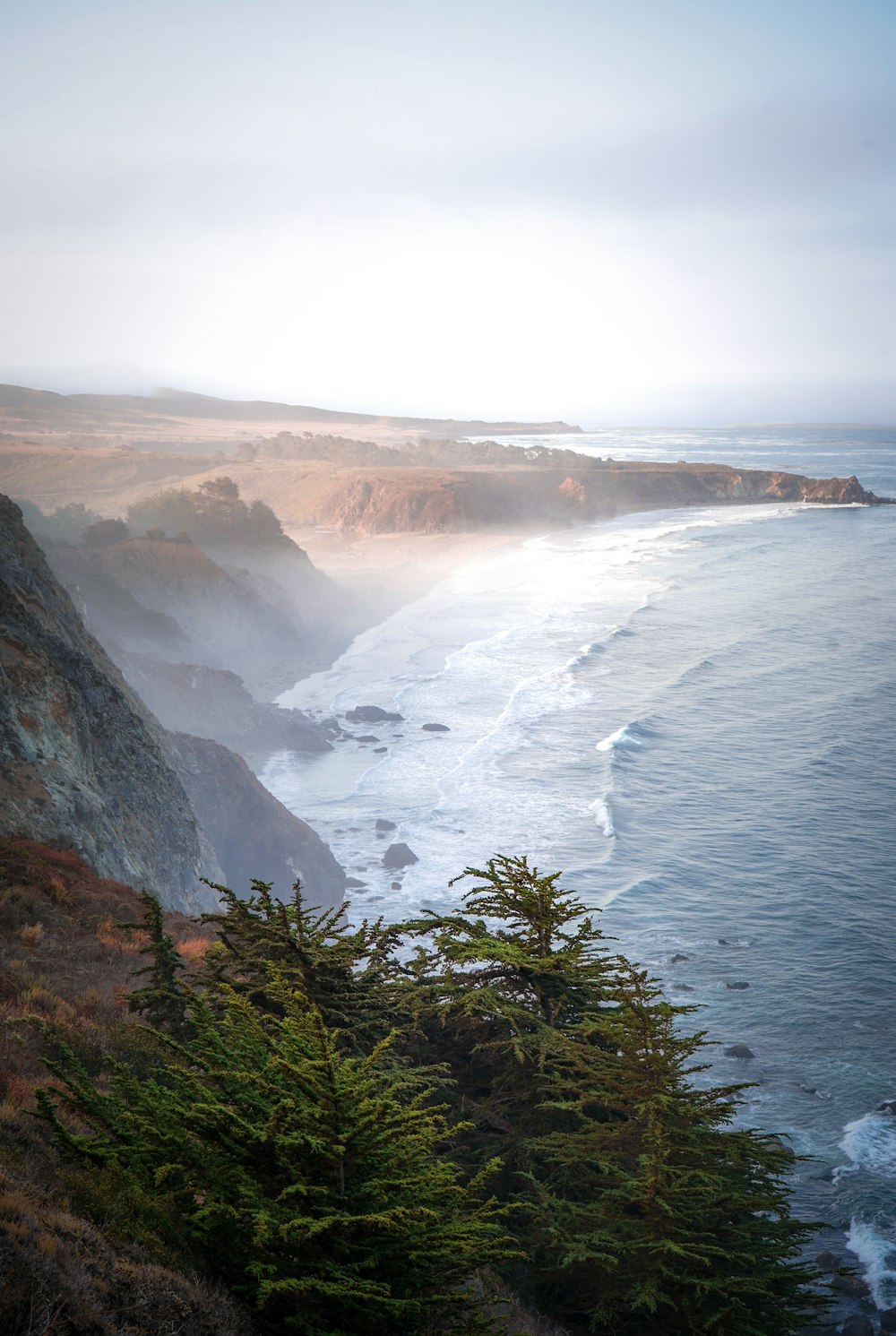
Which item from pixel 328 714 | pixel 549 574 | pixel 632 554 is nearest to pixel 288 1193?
pixel 328 714

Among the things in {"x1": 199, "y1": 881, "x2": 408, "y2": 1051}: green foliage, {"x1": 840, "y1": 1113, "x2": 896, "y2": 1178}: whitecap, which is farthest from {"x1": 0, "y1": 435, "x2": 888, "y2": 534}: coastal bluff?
{"x1": 199, "y1": 881, "x2": 408, "y2": 1051}: green foliage

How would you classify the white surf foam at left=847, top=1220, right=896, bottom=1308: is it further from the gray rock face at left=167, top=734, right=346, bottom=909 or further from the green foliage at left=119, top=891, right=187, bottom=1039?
the gray rock face at left=167, top=734, right=346, bottom=909

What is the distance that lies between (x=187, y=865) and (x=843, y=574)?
7482 cm

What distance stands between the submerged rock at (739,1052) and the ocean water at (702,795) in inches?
6.2

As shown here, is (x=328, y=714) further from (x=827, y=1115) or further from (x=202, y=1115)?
(x=202, y=1115)

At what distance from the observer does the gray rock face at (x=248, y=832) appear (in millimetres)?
29969

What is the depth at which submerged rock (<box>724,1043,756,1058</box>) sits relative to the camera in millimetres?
21594

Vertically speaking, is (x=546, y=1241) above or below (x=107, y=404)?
below

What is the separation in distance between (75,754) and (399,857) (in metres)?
15.9

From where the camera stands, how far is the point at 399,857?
32.8 metres

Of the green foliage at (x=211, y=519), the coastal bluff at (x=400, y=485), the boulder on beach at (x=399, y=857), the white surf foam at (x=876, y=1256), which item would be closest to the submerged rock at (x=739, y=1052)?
the white surf foam at (x=876, y=1256)

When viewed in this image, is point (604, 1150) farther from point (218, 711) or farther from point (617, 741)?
point (218, 711)

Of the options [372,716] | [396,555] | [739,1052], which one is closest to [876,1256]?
[739,1052]

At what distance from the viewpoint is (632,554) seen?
98625mm
